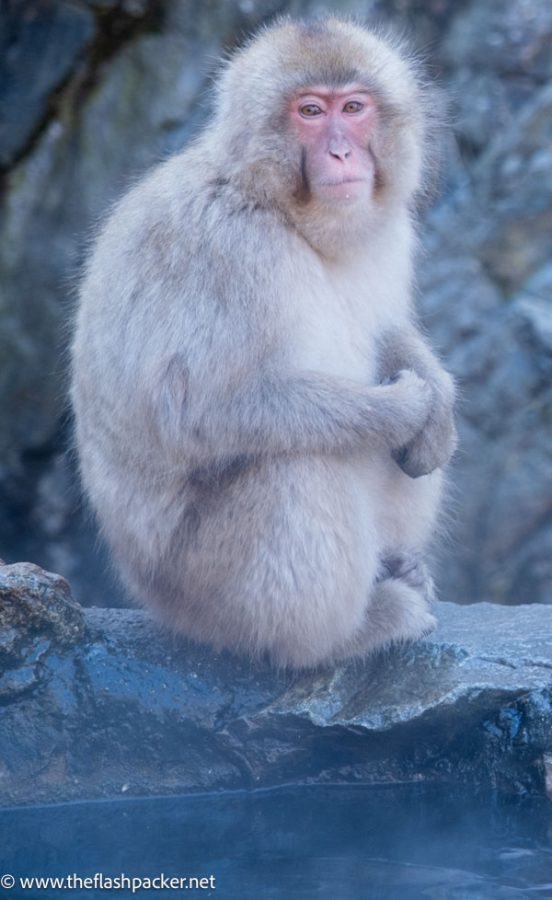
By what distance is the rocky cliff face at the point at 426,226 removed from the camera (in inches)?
250

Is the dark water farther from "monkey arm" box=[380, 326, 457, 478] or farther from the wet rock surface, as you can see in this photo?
"monkey arm" box=[380, 326, 457, 478]

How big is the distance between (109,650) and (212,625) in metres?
0.30

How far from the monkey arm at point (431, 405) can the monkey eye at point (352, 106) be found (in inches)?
26.0

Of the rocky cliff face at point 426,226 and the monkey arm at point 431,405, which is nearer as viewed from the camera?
the monkey arm at point 431,405

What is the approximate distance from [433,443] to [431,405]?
0.34 feet

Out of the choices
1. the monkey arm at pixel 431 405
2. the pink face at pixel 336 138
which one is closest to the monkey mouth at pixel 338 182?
the pink face at pixel 336 138

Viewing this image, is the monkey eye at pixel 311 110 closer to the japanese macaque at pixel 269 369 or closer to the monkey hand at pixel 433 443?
the japanese macaque at pixel 269 369

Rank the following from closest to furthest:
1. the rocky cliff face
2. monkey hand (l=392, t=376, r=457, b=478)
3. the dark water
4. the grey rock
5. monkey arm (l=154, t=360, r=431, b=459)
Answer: the dark water, monkey arm (l=154, t=360, r=431, b=459), monkey hand (l=392, t=376, r=457, b=478), the grey rock, the rocky cliff face

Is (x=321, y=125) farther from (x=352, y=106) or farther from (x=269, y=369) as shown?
(x=269, y=369)

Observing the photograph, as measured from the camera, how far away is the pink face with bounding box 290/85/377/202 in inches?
135

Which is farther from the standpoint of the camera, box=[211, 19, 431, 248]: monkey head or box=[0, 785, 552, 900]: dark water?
box=[211, 19, 431, 248]: monkey head

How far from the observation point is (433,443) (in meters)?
3.72

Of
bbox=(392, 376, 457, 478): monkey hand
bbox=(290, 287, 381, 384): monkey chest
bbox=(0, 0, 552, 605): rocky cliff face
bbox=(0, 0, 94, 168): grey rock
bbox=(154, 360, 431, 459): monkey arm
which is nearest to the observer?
bbox=(154, 360, 431, 459): monkey arm

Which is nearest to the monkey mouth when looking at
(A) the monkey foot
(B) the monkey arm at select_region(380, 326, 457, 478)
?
(B) the monkey arm at select_region(380, 326, 457, 478)
